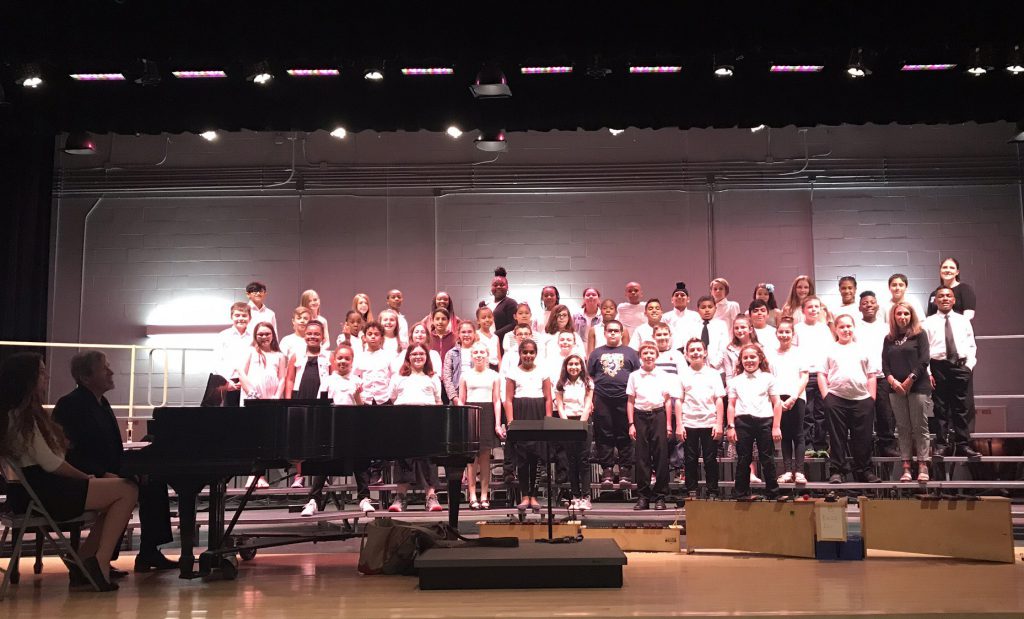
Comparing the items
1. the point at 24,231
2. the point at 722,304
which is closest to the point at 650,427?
the point at 722,304

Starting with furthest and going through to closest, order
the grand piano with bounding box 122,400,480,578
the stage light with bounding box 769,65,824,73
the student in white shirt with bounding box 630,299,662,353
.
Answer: the student in white shirt with bounding box 630,299,662,353 < the stage light with bounding box 769,65,824,73 < the grand piano with bounding box 122,400,480,578

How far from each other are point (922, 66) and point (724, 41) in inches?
59.6

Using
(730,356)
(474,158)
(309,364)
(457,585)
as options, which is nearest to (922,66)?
(730,356)

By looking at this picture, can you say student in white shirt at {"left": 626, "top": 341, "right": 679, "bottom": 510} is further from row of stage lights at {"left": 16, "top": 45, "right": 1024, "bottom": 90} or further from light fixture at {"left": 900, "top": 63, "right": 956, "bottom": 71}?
light fixture at {"left": 900, "top": 63, "right": 956, "bottom": 71}

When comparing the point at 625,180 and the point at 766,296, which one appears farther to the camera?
the point at 625,180

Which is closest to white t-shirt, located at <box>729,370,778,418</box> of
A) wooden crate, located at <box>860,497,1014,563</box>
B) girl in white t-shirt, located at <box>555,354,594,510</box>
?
girl in white t-shirt, located at <box>555,354,594,510</box>

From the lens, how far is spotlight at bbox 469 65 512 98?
20.0 feet

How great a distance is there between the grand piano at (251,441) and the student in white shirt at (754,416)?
9.61ft

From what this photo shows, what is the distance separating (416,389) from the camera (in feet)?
24.2

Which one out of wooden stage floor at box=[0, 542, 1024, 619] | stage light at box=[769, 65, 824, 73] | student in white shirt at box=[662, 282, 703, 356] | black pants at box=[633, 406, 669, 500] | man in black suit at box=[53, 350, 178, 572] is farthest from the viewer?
student in white shirt at box=[662, 282, 703, 356]

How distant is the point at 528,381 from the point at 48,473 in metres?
3.87

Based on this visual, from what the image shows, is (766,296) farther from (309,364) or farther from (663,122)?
(309,364)

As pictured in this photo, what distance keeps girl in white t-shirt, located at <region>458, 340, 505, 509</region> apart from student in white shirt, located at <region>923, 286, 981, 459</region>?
3422 millimetres

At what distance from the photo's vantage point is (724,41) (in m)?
5.58
